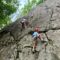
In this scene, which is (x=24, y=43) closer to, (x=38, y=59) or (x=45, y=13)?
(x=38, y=59)

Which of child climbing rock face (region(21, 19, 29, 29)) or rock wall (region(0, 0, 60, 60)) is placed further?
child climbing rock face (region(21, 19, 29, 29))

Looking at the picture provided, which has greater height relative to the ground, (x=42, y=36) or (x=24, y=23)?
(x=24, y=23)

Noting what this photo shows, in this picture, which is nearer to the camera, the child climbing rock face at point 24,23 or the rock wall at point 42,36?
the rock wall at point 42,36

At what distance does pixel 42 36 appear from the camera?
12.5m

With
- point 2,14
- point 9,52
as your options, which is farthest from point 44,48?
point 2,14

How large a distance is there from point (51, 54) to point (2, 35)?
16.8 ft

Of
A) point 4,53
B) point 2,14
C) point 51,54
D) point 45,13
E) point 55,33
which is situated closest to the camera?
point 51,54

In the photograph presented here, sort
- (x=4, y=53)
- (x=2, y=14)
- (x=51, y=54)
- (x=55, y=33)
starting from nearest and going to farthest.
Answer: (x=51, y=54), (x=55, y=33), (x=4, y=53), (x=2, y=14)

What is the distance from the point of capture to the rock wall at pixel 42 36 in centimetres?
1153

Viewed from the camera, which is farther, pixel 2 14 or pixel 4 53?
pixel 2 14

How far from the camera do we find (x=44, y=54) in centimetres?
1137

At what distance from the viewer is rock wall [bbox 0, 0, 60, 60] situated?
11.5 meters

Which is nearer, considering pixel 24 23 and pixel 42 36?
pixel 42 36

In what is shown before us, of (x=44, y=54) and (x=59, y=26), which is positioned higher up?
(x=59, y=26)
